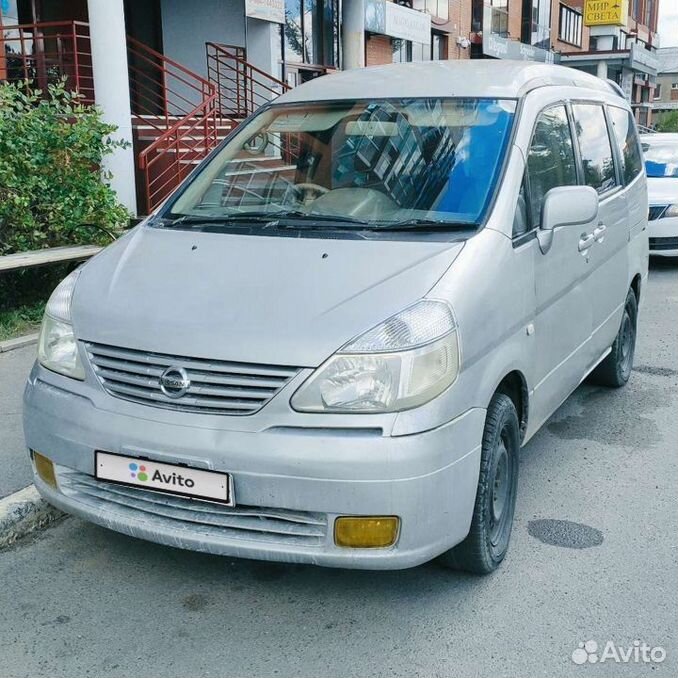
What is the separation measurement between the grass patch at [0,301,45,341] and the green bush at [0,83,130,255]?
1.77ft

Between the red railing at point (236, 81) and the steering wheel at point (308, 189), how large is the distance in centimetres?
1135

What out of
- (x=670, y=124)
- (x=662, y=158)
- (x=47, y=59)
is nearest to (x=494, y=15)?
(x=662, y=158)

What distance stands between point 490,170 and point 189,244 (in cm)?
132

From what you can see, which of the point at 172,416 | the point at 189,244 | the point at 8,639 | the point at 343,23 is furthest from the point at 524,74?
the point at 343,23

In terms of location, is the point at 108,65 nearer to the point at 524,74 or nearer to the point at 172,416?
the point at 524,74

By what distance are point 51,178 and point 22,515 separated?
431 cm

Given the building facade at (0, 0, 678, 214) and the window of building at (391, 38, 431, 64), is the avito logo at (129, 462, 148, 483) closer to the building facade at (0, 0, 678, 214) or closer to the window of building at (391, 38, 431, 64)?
the building facade at (0, 0, 678, 214)

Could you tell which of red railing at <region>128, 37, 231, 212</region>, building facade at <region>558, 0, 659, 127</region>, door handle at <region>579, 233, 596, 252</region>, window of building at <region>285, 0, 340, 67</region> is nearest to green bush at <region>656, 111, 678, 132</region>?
building facade at <region>558, 0, 659, 127</region>

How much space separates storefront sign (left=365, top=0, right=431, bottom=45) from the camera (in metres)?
18.8

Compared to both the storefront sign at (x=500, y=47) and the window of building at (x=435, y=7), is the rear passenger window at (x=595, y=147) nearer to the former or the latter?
the window of building at (x=435, y=7)

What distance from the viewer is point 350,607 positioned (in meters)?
3.24

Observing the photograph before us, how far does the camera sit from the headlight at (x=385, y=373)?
9.30 feet

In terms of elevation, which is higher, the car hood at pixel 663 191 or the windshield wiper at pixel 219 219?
the windshield wiper at pixel 219 219

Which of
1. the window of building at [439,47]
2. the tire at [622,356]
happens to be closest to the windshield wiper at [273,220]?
the tire at [622,356]
